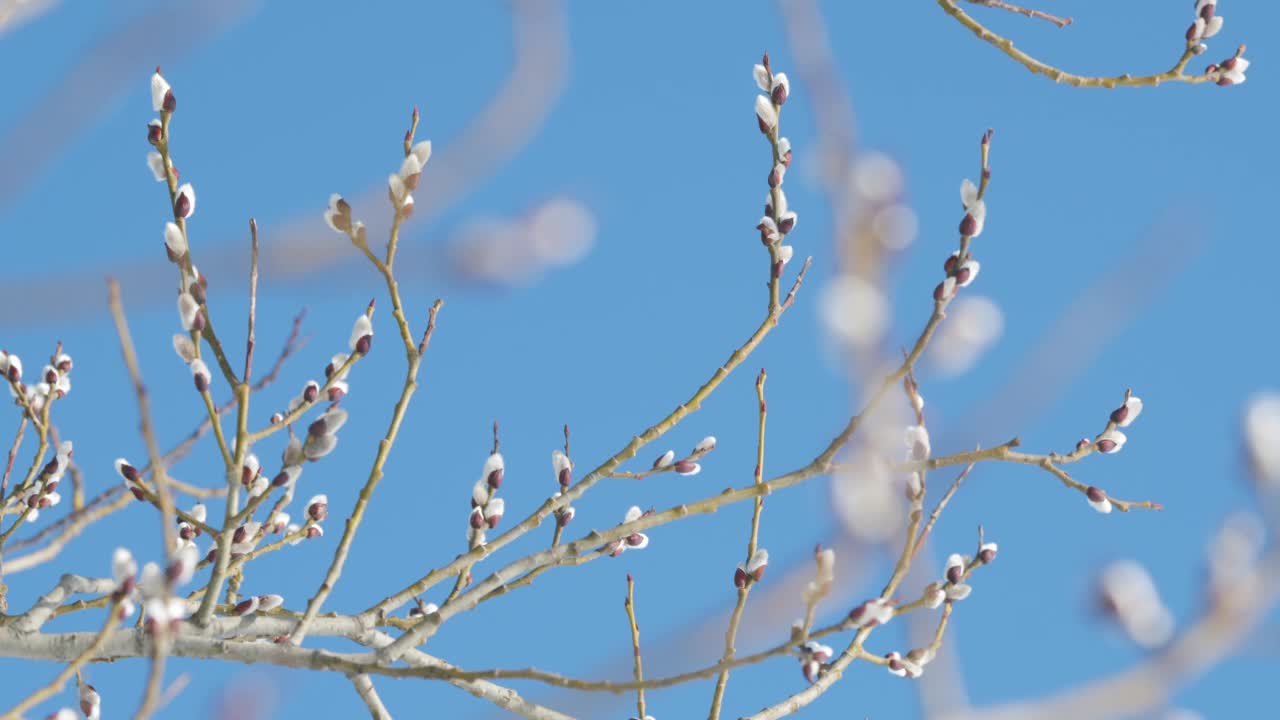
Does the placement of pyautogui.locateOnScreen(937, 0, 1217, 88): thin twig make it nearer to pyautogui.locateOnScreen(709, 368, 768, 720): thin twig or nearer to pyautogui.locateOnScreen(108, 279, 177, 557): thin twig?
pyautogui.locateOnScreen(709, 368, 768, 720): thin twig

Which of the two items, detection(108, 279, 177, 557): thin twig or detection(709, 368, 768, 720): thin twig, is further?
detection(709, 368, 768, 720): thin twig

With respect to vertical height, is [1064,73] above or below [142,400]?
above

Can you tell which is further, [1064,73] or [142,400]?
[1064,73]

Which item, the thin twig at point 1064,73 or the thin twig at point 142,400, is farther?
the thin twig at point 1064,73

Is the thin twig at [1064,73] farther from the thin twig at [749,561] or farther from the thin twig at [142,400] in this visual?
the thin twig at [142,400]

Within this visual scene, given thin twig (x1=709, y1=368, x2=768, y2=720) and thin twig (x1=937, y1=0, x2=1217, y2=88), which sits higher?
thin twig (x1=937, y1=0, x2=1217, y2=88)

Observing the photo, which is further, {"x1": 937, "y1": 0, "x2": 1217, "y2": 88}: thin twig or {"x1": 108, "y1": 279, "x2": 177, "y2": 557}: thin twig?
{"x1": 937, "y1": 0, "x2": 1217, "y2": 88}: thin twig

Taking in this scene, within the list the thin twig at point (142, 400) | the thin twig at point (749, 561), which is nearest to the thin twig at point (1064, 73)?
the thin twig at point (749, 561)

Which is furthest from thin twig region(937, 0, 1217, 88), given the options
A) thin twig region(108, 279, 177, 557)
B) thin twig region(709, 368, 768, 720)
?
thin twig region(108, 279, 177, 557)

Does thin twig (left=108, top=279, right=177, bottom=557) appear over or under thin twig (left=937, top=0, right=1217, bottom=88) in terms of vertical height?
under

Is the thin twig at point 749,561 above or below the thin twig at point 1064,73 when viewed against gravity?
below

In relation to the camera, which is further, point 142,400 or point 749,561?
point 749,561

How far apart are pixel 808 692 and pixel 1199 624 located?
4.72 ft

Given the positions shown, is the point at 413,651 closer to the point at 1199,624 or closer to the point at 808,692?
the point at 808,692
